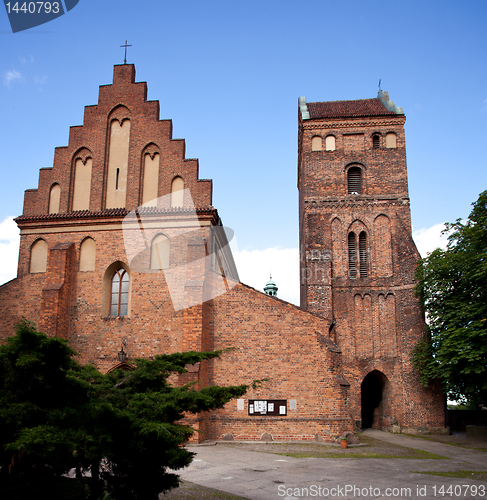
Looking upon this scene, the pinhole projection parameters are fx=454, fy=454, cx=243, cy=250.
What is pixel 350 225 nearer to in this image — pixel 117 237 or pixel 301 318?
pixel 301 318

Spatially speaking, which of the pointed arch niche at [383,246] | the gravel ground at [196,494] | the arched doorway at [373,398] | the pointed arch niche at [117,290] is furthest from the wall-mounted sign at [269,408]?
the pointed arch niche at [383,246]

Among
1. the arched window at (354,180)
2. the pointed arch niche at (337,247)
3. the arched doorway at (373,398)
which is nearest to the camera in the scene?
the arched doorway at (373,398)

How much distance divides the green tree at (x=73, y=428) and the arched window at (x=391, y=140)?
24.0m

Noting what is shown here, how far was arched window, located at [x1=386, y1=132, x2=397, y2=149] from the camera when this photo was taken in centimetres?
2708

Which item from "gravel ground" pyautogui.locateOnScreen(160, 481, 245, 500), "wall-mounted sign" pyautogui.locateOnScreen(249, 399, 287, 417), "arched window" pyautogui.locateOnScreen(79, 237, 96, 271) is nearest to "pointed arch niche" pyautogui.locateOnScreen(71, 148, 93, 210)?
"arched window" pyautogui.locateOnScreen(79, 237, 96, 271)

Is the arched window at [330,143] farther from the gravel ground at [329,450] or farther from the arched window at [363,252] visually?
the gravel ground at [329,450]

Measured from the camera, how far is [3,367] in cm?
530

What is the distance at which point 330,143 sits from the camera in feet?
91.1

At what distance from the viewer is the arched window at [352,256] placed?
1011 inches

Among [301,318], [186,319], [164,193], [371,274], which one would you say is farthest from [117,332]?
[371,274]

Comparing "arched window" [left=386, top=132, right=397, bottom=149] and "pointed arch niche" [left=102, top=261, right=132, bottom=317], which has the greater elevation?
"arched window" [left=386, top=132, right=397, bottom=149]

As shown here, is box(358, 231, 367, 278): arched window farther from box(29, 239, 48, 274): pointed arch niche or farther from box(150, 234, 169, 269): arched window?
box(29, 239, 48, 274): pointed arch niche

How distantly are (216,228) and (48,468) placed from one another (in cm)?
1347

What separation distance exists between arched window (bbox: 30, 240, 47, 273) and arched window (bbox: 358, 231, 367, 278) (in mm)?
16561
